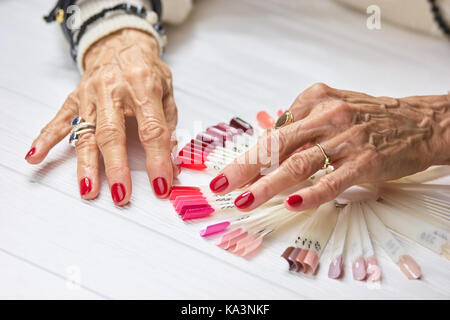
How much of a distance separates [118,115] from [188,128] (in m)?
0.16

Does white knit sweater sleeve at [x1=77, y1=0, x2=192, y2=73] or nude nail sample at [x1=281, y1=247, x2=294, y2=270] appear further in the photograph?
white knit sweater sleeve at [x1=77, y1=0, x2=192, y2=73]

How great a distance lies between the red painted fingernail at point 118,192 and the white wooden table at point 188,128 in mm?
16

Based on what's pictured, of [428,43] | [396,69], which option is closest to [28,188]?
[396,69]

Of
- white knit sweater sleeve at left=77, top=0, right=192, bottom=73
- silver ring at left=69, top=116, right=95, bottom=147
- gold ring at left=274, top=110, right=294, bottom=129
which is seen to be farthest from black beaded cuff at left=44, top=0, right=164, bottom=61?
gold ring at left=274, top=110, right=294, bottom=129

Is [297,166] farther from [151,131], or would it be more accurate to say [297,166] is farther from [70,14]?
[70,14]

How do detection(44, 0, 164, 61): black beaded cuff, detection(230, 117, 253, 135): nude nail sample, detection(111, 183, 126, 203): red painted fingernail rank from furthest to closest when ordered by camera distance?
detection(44, 0, 164, 61): black beaded cuff, detection(230, 117, 253, 135): nude nail sample, detection(111, 183, 126, 203): red painted fingernail

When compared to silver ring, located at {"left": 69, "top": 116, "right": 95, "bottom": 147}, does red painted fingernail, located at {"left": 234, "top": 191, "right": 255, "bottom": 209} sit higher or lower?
higher

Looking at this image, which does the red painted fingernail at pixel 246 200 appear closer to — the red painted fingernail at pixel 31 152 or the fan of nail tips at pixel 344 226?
the fan of nail tips at pixel 344 226

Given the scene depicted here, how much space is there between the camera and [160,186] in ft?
2.63

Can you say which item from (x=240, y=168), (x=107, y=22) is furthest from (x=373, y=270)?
(x=107, y=22)

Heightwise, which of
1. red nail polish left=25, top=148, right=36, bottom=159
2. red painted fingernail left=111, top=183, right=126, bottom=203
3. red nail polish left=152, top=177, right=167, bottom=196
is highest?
red nail polish left=152, top=177, right=167, bottom=196

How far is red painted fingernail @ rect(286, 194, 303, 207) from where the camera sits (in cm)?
72

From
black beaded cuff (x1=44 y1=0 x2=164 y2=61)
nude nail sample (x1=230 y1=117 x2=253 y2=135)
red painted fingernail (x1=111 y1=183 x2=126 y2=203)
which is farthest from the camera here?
black beaded cuff (x1=44 y1=0 x2=164 y2=61)

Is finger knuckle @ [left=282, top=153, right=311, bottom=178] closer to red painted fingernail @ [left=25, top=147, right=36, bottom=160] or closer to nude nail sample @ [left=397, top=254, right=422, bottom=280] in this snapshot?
nude nail sample @ [left=397, top=254, right=422, bottom=280]
